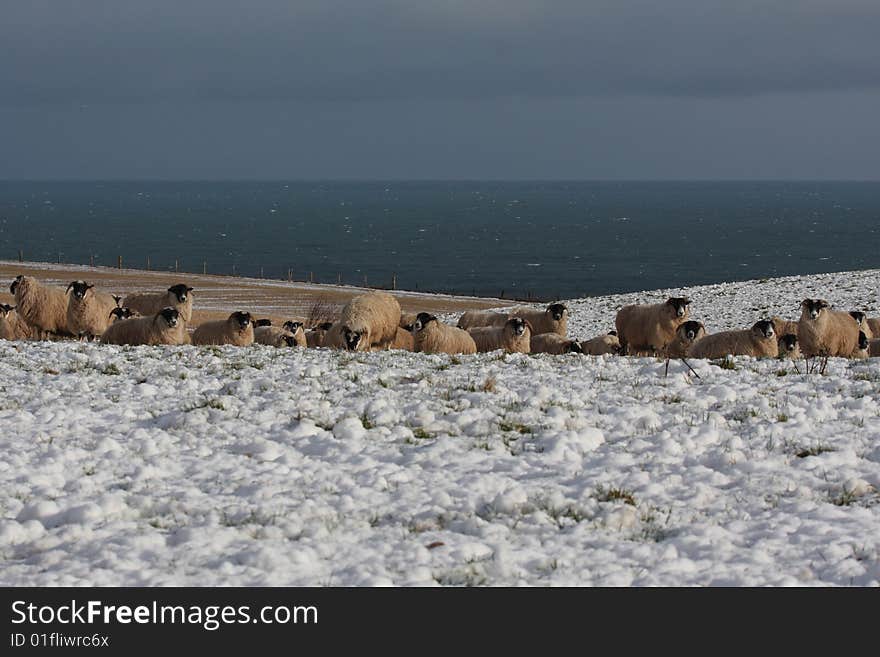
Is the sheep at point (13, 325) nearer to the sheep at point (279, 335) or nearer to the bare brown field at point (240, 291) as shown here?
the sheep at point (279, 335)

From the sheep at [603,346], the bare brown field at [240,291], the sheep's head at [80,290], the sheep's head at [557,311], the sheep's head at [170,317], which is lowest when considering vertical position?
the sheep at [603,346]

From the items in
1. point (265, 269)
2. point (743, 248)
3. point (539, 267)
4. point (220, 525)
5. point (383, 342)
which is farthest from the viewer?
point (743, 248)

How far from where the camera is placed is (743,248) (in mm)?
165500

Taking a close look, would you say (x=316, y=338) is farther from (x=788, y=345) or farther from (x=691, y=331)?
(x=788, y=345)

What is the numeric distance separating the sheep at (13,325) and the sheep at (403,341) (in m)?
9.48

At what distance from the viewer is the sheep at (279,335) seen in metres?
22.0

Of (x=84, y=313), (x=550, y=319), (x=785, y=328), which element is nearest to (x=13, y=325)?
(x=84, y=313)

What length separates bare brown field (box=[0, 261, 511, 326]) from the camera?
57188 millimetres

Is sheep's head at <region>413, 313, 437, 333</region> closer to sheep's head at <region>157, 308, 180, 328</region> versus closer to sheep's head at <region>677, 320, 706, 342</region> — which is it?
sheep's head at <region>157, 308, 180, 328</region>

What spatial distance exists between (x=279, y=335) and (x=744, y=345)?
10.7m

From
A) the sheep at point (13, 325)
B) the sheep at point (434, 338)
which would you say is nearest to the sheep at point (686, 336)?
the sheep at point (434, 338)
